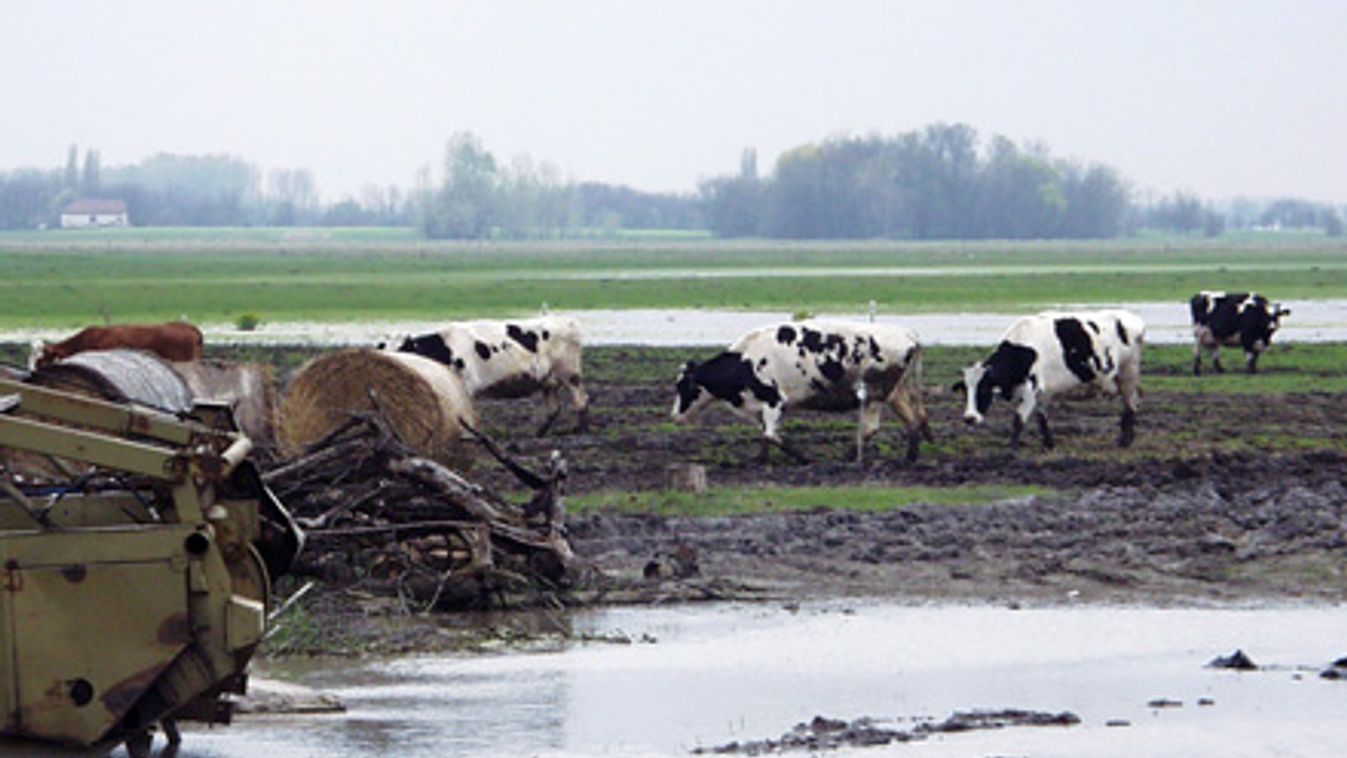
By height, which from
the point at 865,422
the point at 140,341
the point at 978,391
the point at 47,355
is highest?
the point at 47,355

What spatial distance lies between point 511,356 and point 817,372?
493 centimetres

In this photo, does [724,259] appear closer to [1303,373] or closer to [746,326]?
[746,326]

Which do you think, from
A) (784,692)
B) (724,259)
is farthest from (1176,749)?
(724,259)

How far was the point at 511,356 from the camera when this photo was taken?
109 feet

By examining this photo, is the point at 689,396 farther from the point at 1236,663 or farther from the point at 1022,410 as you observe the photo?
the point at 1236,663

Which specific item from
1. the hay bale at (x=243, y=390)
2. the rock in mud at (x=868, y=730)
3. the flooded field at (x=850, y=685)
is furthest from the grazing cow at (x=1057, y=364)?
the rock in mud at (x=868, y=730)

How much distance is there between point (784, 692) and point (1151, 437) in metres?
15.4

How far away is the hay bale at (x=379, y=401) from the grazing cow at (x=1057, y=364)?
848 cm

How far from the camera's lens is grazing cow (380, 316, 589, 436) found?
3262 cm

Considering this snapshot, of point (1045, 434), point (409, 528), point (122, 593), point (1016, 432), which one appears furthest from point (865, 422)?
point (122, 593)

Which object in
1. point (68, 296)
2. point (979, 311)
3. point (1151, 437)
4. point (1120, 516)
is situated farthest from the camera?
point (68, 296)

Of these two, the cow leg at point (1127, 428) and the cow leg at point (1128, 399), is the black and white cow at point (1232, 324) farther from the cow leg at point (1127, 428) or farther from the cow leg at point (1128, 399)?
the cow leg at point (1127, 428)

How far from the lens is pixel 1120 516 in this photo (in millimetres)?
23344

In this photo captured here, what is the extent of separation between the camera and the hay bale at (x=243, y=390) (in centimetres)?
2431
